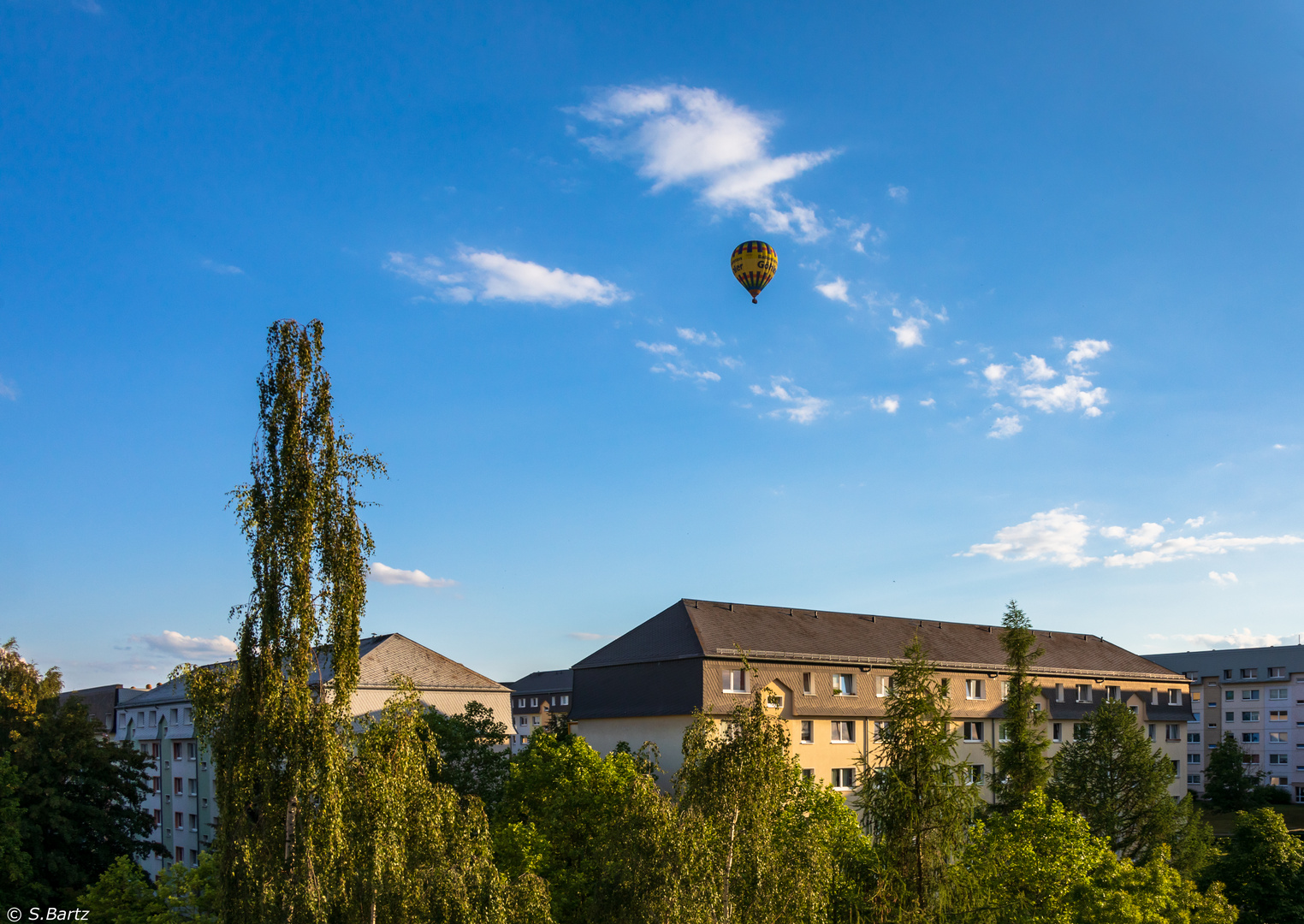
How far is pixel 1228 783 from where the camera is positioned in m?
82.1

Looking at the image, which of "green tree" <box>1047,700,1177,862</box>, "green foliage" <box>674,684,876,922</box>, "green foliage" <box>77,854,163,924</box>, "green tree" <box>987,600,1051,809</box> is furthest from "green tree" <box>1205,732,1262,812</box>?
"green foliage" <box>77,854,163,924</box>

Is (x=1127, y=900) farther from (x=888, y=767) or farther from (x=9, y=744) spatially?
(x=9, y=744)

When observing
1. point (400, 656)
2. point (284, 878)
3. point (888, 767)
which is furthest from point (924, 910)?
point (400, 656)

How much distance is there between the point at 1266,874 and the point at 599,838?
3067cm

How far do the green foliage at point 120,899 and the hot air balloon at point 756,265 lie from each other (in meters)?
34.8

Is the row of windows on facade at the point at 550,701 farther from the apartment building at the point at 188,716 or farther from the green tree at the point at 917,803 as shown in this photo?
the green tree at the point at 917,803

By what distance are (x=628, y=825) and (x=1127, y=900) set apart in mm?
18091

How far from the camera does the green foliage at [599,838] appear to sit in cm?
1526

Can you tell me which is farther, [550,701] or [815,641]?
[550,701]

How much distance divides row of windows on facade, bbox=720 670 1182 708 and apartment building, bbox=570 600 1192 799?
0.23ft

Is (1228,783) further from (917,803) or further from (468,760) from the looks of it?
(917,803)

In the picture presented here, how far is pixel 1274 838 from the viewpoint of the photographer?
132 feet

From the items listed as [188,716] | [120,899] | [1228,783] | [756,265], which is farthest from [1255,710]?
[120,899]

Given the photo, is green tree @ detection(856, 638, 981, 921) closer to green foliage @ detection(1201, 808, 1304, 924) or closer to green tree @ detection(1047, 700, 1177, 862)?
green tree @ detection(1047, 700, 1177, 862)
